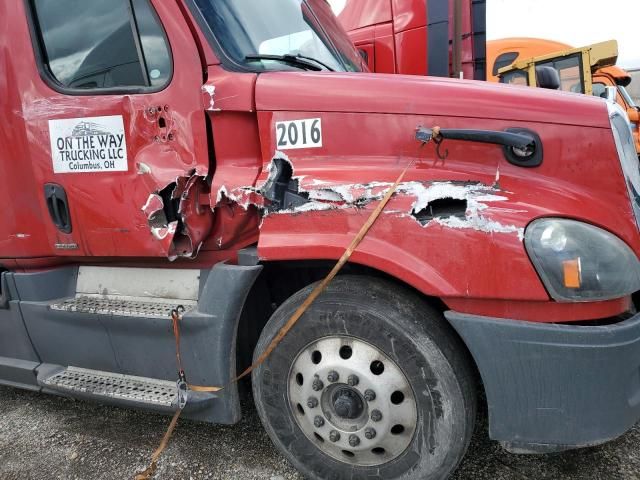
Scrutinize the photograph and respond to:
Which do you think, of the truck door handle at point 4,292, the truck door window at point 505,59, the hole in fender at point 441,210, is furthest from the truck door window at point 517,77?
the truck door handle at point 4,292

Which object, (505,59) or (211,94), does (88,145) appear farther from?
(505,59)

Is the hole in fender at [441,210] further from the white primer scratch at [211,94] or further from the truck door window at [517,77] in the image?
the truck door window at [517,77]

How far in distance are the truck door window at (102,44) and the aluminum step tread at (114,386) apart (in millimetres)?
1500

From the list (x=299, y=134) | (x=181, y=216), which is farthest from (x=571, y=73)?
(x=181, y=216)

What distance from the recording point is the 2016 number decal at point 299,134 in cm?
209

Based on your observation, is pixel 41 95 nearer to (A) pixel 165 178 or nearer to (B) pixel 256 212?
(A) pixel 165 178

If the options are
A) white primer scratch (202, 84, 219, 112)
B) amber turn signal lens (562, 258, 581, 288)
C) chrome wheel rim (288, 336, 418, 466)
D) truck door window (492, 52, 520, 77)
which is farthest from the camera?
truck door window (492, 52, 520, 77)

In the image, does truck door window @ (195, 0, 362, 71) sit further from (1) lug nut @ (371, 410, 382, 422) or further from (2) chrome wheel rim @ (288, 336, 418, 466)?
(1) lug nut @ (371, 410, 382, 422)

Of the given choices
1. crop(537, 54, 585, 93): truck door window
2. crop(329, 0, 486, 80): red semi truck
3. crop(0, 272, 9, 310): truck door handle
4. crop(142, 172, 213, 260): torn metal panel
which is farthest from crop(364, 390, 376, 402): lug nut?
crop(537, 54, 585, 93): truck door window

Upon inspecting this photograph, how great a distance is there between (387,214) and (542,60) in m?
7.99

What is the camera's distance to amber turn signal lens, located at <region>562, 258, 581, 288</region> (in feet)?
5.58

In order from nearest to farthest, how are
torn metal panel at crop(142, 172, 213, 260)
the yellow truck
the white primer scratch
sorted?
the white primer scratch < torn metal panel at crop(142, 172, 213, 260) < the yellow truck

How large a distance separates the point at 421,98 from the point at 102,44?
1657 mm

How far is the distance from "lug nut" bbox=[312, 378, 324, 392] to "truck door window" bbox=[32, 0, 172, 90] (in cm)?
154
